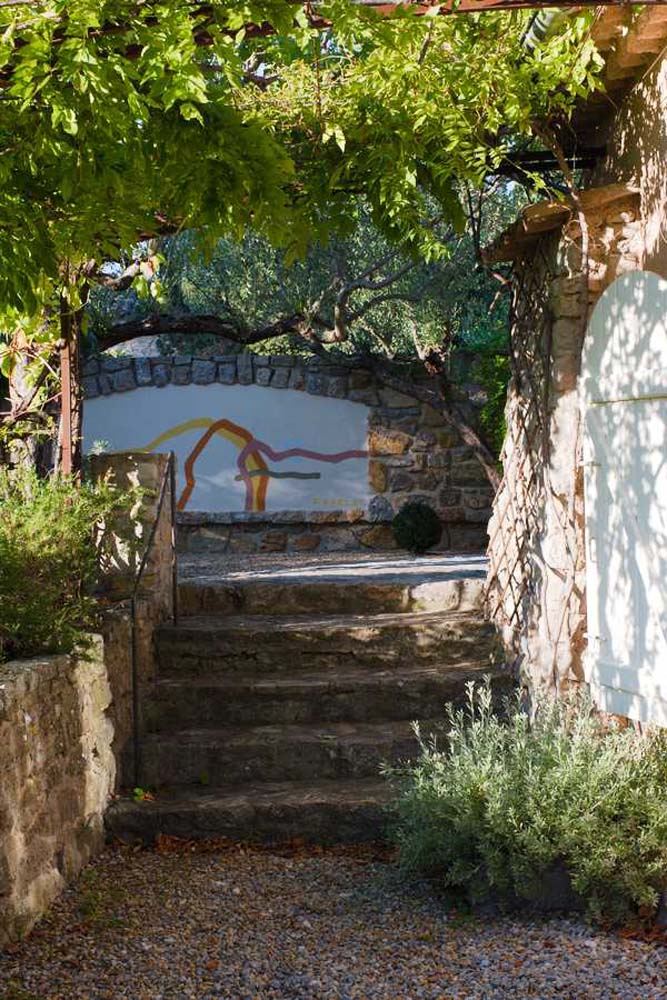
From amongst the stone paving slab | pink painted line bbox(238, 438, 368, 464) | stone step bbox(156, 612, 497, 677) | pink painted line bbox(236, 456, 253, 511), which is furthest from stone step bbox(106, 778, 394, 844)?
pink painted line bbox(238, 438, 368, 464)

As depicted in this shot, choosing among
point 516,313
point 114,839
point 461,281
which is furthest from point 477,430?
point 114,839

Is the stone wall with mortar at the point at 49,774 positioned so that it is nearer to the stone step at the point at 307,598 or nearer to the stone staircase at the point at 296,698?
the stone staircase at the point at 296,698

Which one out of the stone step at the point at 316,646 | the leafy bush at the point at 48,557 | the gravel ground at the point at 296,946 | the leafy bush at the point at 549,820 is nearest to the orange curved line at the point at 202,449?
the stone step at the point at 316,646

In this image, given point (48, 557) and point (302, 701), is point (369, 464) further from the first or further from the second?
point (48, 557)

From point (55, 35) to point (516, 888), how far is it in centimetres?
332

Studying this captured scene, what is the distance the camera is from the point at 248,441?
38.9 ft

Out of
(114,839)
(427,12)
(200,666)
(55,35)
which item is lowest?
A: (114,839)

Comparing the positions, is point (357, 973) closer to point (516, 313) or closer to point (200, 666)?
point (200, 666)

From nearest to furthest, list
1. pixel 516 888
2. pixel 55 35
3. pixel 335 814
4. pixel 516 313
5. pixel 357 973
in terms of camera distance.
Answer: pixel 55 35, pixel 357 973, pixel 516 888, pixel 335 814, pixel 516 313

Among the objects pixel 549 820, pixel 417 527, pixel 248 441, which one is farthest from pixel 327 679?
pixel 248 441

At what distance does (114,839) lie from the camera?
5.29 meters

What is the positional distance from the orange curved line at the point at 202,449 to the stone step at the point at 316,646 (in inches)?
203

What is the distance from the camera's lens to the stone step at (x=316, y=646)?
648cm

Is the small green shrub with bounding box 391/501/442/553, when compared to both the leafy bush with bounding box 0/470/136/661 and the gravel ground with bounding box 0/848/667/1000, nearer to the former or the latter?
the leafy bush with bounding box 0/470/136/661
